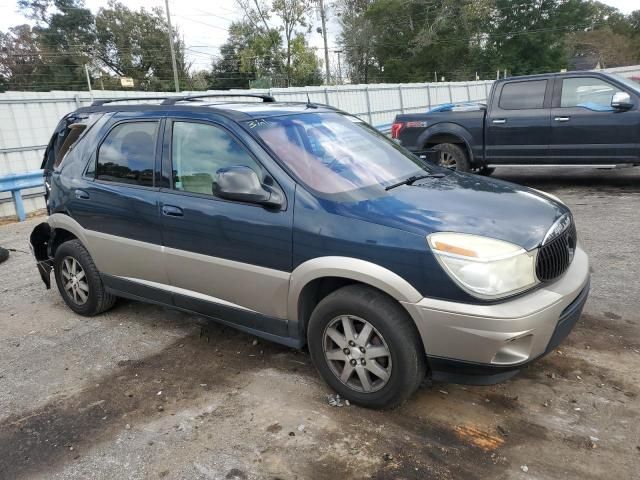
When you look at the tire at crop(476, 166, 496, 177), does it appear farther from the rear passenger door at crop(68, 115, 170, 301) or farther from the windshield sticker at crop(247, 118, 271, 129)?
the rear passenger door at crop(68, 115, 170, 301)

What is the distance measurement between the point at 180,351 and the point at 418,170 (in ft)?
7.50

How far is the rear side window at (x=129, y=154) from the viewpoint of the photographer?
3994mm

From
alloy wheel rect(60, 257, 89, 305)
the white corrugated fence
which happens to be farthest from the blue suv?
the white corrugated fence

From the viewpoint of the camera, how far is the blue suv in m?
2.75

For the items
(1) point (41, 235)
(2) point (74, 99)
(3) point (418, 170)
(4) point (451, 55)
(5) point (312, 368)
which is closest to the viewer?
(5) point (312, 368)

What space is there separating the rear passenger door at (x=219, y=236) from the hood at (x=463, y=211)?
1.75 feet

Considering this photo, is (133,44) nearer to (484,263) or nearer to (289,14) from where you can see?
(289,14)

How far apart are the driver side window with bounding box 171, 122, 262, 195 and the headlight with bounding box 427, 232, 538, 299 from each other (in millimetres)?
1366

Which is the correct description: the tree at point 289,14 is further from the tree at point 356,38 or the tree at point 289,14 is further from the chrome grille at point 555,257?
the chrome grille at point 555,257

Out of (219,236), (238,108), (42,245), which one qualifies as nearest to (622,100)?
(238,108)

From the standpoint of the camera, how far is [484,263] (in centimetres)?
268

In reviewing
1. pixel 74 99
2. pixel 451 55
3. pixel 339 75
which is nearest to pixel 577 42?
pixel 451 55

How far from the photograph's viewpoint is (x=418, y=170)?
155 inches

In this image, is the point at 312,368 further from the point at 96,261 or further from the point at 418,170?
the point at 96,261
